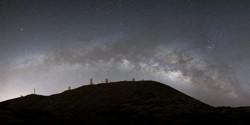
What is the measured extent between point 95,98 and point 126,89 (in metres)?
10.3

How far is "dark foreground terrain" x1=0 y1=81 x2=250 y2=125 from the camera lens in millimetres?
63250

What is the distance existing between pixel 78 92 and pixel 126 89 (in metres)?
13.4

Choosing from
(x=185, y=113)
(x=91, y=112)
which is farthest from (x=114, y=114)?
(x=185, y=113)

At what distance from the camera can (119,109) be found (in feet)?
255

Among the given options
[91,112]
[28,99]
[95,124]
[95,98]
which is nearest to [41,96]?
[28,99]

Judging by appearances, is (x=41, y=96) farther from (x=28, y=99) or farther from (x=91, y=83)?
(x=91, y=83)

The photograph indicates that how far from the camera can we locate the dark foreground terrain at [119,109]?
63.2 metres

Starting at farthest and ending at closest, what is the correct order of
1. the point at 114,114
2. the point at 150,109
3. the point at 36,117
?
the point at 150,109
the point at 114,114
the point at 36,117

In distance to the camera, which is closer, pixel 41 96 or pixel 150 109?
pixel 150 109

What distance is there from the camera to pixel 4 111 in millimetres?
68250

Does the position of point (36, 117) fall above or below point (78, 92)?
below

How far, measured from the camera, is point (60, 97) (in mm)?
95438

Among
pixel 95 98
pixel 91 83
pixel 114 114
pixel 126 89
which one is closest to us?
pixel 114 114

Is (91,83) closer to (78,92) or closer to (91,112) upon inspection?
(78,92)
